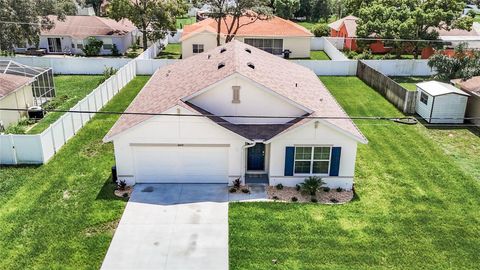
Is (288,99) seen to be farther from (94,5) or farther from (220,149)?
(94,5)

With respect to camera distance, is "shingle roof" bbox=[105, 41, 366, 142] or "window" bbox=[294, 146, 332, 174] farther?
"shingle roof" bbox=[105, 41, 366, 142]

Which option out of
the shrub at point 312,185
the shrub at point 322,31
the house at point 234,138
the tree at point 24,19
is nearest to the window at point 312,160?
the house at point 234,138

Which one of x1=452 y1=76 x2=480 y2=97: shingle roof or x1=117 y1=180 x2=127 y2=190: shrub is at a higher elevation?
x1=452 y1=76 x2=480 y2=97: shingle roof

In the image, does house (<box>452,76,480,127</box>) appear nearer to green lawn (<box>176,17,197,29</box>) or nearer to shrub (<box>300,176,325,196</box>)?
shrub (<box>300,176,325,196</box>)

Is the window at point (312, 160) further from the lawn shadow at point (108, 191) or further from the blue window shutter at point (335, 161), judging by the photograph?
the lawn shadow at point (108, 191)

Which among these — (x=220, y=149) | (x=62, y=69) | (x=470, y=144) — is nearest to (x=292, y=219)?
(x=220, y=149)

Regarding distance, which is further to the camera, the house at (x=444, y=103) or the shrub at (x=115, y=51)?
the shrub at (x=115, y=51)

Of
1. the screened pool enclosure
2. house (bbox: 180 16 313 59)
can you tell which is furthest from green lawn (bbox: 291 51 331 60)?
the screened pool enclosure

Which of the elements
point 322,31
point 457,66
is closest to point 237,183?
point 457,66
